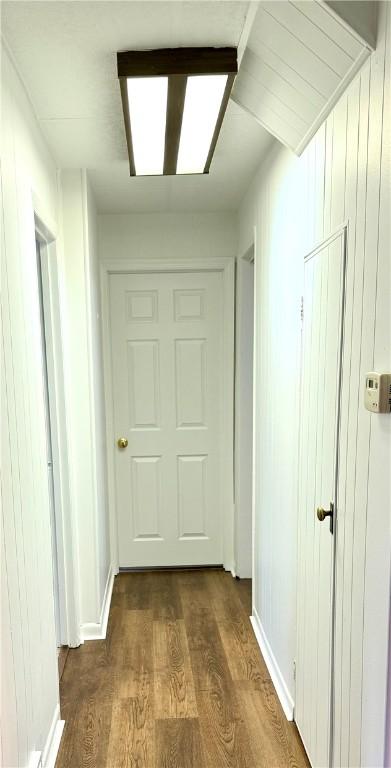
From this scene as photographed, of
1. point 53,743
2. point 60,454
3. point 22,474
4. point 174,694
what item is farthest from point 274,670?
point 22,474

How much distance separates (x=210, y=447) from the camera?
298 cm

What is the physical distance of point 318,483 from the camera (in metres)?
1.39

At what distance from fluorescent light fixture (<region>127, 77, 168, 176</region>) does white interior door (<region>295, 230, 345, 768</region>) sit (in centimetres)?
71

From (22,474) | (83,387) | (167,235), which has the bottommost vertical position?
(22,474)

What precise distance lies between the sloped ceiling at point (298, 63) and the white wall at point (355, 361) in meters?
0.05

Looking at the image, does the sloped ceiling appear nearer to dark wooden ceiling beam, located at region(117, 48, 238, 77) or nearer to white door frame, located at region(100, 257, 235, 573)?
dark wooden ceiling beam, located at region(117, 48, 238, 77)

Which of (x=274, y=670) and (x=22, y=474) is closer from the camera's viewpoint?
(x=22, y=474)

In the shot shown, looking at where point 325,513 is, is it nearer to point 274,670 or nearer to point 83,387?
point 274,670

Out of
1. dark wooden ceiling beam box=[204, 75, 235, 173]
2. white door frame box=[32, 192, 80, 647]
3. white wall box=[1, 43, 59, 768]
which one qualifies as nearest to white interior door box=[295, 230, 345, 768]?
dark wooden ceiling beam box=[204, 75, 235, 173]

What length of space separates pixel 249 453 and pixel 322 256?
1.66 metres

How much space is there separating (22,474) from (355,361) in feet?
3.35

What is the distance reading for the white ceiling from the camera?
1.11 m

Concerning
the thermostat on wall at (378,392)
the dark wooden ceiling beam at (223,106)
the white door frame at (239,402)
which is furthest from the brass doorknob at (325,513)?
the white door frame at (239,402)

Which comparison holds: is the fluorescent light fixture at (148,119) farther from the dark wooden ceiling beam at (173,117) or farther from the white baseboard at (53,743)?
the white baseboard at (53,743)
